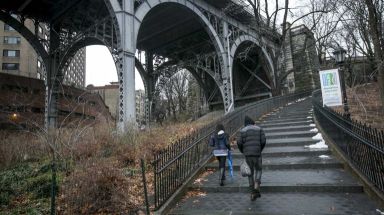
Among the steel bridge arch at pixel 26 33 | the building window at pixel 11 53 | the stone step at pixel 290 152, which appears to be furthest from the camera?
the building window at pixel 11 53

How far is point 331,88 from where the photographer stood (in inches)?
449

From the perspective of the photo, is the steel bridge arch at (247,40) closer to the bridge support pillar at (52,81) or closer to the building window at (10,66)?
the bridge support pillar at (52,81)

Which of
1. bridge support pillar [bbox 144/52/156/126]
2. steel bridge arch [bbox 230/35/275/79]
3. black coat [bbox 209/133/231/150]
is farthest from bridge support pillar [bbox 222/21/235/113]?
black coat [bbox 209/133/231/150]

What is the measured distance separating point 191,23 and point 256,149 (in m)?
24.4

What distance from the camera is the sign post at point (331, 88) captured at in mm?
11204

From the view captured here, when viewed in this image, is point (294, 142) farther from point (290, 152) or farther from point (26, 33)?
point (26, 33)

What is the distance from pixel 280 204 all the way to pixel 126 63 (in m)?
12.5

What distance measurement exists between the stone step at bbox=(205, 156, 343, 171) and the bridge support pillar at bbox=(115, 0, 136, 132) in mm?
7903

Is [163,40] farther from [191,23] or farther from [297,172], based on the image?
[297,172]

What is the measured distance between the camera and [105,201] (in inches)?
239

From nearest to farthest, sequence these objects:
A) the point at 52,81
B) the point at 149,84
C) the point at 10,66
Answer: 1. the point at 52,81
2. the point at 149,84
3. the point at 10,66

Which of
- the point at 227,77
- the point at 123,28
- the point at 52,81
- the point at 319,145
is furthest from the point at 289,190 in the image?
the point at 52,81

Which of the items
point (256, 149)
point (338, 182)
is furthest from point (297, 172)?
point (256, 149)

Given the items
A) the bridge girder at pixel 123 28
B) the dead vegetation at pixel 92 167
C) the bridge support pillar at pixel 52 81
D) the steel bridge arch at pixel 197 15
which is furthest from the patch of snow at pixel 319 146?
the bridge support pillar at pixel 52 81
